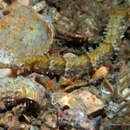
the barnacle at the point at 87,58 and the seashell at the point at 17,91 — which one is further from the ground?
the barnacle at the point at 87,58

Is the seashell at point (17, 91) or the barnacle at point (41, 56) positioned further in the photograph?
the barnacle at point (41, 56)

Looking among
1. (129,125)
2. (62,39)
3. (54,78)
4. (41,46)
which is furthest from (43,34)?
(129,125)

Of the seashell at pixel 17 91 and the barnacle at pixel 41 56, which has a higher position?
the barnacle at pixel 41 56

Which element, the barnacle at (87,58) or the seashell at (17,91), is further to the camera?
the barnacle at (87,58)

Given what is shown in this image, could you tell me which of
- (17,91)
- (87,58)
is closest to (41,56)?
(87,58)

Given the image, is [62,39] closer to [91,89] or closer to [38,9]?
[38,9]

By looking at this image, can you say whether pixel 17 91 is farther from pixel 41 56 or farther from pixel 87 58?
pixel 87 58

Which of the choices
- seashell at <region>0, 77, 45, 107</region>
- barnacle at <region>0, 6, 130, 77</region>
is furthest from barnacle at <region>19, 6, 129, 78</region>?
seashell at <region>0, 77, 45, 107</region>

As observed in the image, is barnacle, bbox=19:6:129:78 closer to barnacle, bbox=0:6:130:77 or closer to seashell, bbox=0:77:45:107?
barnacle, bbox=0:6:130:77

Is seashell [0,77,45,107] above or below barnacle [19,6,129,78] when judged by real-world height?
below

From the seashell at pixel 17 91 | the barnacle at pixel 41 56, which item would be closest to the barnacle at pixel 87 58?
the barnacle at pixel 41 56

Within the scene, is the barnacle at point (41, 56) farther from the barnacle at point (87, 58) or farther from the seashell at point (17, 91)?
the seashell at point (17, 91)
